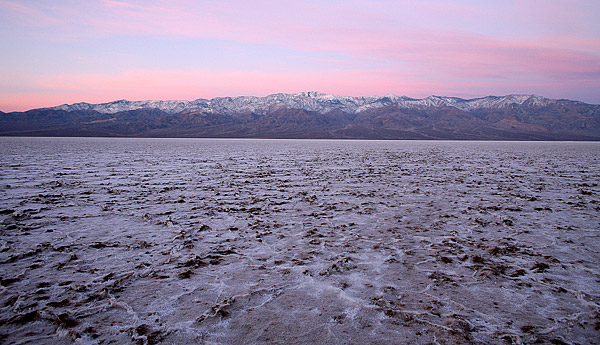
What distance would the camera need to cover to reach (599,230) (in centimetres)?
816

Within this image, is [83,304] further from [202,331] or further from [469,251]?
[469,251]

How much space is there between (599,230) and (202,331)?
8932 millimetres

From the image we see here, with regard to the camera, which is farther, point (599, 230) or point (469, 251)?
point (599, 230)

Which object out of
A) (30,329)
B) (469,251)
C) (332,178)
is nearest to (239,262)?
(30,329)

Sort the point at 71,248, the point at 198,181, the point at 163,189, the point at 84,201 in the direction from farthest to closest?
the point at 198,181, the point at 163,189, the point at 84,201, the point at 71,248

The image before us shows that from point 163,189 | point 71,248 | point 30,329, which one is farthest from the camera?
point 163,189

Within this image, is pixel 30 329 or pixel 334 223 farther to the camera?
pixel 334 223

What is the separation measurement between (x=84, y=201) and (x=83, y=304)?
24.8ft

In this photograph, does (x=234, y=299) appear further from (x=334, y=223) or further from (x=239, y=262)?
(x=334, y=223)

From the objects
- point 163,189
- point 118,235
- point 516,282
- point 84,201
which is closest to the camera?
point 516,282

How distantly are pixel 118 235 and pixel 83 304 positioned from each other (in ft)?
10.4

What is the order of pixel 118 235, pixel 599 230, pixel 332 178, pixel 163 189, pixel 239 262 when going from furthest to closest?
1. pixel 332 178
2. pixel 163 189
3. pixel 599 230
4. pixel 118 235
5. pixel 239 262

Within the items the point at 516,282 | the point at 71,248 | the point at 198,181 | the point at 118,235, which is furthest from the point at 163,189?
the point at 516,282

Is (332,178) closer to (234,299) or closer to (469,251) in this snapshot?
(469,251)
